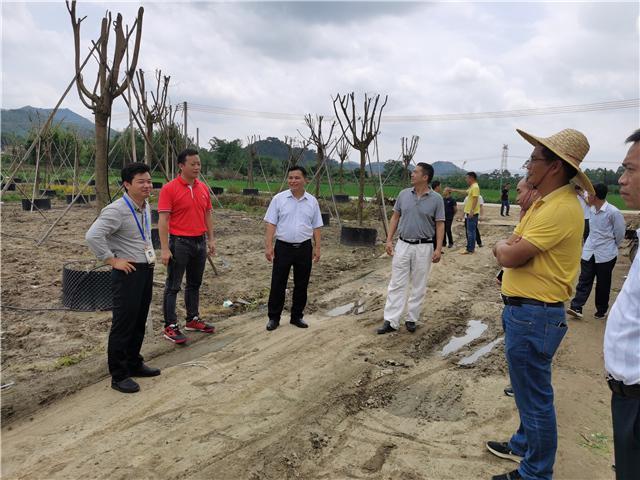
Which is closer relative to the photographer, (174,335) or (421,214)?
(174,335)

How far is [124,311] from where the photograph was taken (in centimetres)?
316

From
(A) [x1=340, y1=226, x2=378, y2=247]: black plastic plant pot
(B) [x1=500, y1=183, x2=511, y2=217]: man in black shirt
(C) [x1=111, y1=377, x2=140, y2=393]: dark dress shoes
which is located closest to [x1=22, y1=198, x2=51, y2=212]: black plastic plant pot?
(A) [x1=340, y1=226, x2=378, y2=247]: black plastic plant pot

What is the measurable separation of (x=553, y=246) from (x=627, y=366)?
75cm

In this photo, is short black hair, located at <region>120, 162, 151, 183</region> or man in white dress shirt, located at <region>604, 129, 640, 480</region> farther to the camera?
short black hair, located at <region>120, 162, 151, 183</region>

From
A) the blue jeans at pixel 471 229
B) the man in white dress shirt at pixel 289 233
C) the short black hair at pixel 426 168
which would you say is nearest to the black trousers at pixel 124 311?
the man in white dress shirt at pixel 289 233

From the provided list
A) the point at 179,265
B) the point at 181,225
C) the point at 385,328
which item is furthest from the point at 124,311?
the point at 385,328

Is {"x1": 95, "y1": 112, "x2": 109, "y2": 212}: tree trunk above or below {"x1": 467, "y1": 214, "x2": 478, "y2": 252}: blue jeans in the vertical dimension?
above

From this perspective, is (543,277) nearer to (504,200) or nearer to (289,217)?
(289,217)

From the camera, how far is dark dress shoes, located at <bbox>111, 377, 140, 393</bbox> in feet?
10.4

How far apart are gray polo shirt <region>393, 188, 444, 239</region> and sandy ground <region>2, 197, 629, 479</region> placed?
3.52 ft

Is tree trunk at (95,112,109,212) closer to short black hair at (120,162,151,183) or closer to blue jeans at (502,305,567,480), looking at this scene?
short black hair at (120,162,151,183)

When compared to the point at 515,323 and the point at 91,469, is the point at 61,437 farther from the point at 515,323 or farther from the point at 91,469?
the point at 515,323

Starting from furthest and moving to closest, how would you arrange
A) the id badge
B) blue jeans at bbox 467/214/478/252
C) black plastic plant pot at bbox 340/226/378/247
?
black plastic plant pot at bbox 340/226/378/247 < blue jeans at bbox 467/214/478/252 < the id badge

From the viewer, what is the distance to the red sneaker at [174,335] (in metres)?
4.06
